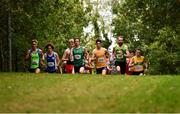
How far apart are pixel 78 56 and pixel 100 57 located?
1018 mm

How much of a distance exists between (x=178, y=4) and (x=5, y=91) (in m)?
22.1

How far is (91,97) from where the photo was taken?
39.7 feet

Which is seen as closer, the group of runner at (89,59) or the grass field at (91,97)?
the grass field at (91,97)

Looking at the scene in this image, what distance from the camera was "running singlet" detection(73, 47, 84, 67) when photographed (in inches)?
890

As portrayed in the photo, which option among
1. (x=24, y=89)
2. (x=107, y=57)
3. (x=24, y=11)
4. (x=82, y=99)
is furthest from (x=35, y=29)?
(x=82, y=99)

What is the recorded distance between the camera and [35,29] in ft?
134

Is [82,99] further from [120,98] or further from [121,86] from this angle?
[121,86]

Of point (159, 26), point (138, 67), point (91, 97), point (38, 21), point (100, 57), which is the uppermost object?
point (38, 21)

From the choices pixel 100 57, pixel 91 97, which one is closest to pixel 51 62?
pixel 100 57

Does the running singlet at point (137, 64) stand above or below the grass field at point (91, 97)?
above

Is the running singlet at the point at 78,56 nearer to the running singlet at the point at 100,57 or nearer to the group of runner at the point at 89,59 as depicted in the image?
the group of runner at the point at 89,59

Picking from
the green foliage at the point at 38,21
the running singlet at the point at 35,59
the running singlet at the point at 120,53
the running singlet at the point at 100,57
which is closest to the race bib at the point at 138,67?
the running singlet at the point at 120,53

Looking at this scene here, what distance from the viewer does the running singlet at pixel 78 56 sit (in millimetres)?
22594

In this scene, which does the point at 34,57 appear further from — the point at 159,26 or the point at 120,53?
the point at 159,26
